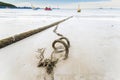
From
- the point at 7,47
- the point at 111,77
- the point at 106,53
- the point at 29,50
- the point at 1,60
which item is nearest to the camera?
the point at 111,77

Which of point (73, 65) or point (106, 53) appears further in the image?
point (106, 53)

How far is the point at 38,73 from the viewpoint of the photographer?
3191 mm

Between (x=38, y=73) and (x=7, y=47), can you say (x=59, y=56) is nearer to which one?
(x=38, y=73)

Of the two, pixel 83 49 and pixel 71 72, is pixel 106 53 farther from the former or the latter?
pixel 71 72

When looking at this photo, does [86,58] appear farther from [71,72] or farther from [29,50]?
[29,50]

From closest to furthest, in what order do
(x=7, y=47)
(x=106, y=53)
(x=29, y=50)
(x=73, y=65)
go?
(x=73, y=65) < (x=106, y=53) < (x=29, y=50) < (x=7, y=47)

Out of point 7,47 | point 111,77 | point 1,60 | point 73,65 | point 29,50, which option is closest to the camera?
point 111,77

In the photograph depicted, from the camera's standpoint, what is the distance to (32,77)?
3084 mm

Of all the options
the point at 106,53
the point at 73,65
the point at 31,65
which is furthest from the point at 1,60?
the point at 106,53

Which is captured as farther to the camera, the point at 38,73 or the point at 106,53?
the point at 106,53

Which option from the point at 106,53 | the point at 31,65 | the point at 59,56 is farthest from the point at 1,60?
the point at 106,53

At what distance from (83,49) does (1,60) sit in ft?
6.05

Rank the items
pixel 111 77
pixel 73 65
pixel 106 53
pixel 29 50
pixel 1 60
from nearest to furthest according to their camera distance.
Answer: pixel 111 77 < pixel 73 65 < pixel 1 60 < pixel 106 53 < pixel 29 50

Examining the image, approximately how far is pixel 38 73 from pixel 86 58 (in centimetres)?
122
